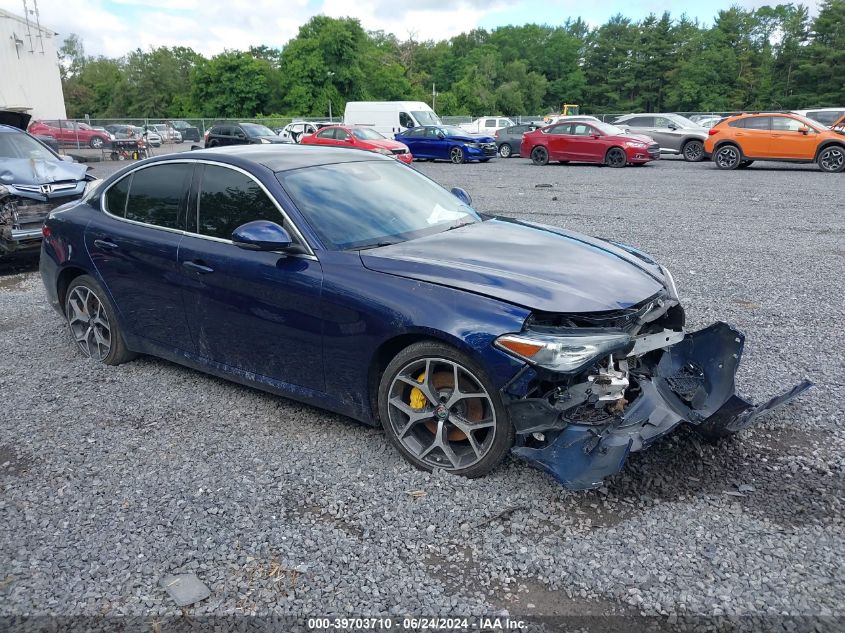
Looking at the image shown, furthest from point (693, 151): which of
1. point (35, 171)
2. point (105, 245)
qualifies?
point (105, 245)

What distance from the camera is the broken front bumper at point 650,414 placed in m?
3.07

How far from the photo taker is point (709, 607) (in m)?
2.55

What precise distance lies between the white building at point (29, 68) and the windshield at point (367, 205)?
3686 cm

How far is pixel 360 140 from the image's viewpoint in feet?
78.1

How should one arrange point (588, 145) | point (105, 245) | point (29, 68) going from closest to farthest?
point (105, 245), point (588, 145), point (29, 68)

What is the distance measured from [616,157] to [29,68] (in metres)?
32.6

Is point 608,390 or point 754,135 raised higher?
point 754,135

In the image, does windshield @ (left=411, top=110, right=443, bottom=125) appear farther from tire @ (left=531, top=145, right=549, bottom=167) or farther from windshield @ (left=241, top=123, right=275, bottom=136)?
tire @ (left=531, top=145, right=549, bottom=167)

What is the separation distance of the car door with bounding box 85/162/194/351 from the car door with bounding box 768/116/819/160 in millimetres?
19555

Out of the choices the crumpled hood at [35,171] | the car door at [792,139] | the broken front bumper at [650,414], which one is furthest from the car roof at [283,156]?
the car door at [792,139]

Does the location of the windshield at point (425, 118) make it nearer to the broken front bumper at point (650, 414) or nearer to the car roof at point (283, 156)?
the car roof at point (283, 156)

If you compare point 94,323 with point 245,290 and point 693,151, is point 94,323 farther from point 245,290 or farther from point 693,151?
point 693,151

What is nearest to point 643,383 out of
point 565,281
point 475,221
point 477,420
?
point 565,281

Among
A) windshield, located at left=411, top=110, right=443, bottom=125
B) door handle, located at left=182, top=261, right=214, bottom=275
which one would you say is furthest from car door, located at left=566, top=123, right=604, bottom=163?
door handle, located at left=182, top=261, right=214, bottom=275
